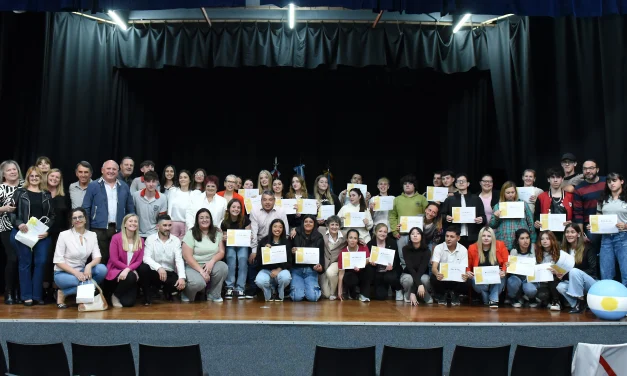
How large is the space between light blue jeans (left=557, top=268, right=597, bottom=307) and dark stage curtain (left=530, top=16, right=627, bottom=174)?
265 centimetres

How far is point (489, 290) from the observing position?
7227 millimetres

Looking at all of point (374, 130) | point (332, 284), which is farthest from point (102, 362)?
point (374, 130)

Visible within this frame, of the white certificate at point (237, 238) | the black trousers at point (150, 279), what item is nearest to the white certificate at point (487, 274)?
the white certificate at point (237, 238)

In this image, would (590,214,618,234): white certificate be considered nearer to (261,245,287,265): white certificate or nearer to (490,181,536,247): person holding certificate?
(490,181,536,247): person holding certificate

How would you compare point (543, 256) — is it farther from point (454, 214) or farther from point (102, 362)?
Answer: point (102, 362)

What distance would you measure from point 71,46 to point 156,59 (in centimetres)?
136

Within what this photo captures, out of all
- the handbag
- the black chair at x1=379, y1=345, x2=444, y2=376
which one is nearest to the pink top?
the handbag

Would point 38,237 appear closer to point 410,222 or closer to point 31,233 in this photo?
point 31,233

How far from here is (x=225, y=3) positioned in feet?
19.0

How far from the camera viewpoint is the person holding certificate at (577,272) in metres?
6.64

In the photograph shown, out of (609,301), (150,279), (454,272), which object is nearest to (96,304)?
(150,279)

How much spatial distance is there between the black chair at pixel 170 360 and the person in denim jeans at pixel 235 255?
12.1 ft

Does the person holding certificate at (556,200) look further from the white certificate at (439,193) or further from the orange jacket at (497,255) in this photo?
the white certificate at (439,193)

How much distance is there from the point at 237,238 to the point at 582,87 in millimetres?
5899
